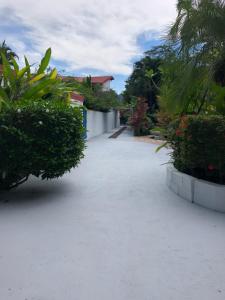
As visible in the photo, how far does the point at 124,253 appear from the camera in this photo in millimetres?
3338

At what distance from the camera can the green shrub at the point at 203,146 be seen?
15.8 ft

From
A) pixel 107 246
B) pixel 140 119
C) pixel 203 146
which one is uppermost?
pixel 140 119

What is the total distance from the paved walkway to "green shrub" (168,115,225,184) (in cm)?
74

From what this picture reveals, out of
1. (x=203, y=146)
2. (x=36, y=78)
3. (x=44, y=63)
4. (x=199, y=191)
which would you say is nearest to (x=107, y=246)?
(x=199, y=191)

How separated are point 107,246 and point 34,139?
2.31m

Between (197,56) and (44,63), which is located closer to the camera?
(197,56)

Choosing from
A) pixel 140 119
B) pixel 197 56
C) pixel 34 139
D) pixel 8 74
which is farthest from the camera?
pixel 140 119

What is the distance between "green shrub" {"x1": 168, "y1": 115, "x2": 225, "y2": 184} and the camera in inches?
190

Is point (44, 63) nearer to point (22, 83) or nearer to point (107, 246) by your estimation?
point (22, 83)

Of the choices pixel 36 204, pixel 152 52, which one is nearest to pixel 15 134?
pixel 36 204

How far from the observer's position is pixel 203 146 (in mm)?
5055

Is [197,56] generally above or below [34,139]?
above

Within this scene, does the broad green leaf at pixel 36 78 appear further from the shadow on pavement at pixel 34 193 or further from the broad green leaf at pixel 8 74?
the shadow on pavement at pixel 34 193

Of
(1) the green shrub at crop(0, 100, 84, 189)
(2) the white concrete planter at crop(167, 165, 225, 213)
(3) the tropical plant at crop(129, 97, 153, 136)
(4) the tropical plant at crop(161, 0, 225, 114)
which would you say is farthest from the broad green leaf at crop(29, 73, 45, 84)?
(3) the tropical plant at crop(129, 97, 153, 136)
